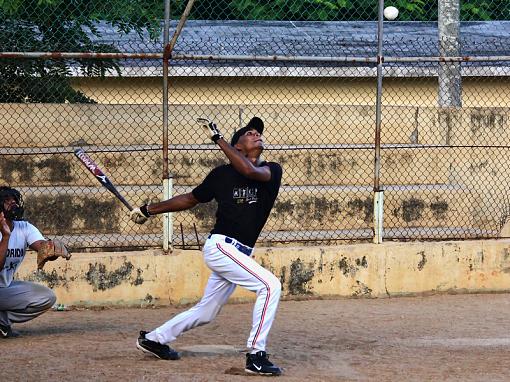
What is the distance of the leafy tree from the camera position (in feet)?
38.1

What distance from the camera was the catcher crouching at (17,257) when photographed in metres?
7.92

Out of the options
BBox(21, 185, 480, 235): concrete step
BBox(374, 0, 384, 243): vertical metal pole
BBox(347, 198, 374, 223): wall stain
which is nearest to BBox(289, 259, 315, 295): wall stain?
BBox(374, 0, 384, 243): vertical metal pole

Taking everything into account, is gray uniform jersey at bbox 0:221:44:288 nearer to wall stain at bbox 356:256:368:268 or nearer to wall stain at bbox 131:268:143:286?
wall stain at bbox 131:268:143:286

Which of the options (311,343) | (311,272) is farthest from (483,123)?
(311,343)

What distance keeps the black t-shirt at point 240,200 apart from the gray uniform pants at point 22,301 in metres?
1.79

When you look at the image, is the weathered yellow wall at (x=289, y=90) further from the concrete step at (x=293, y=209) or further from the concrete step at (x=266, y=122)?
the concrete step at (x=293, y=209)

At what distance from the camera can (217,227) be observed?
7477 mm

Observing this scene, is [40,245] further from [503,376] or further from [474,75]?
[474,75]

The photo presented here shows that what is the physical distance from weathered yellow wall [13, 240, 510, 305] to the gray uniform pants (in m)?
1.46

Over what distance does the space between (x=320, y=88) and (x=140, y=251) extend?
26.4ft

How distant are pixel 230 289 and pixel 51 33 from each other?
5365mm

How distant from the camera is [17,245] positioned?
8133mm

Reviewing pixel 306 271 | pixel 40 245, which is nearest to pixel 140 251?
pixel 306 271

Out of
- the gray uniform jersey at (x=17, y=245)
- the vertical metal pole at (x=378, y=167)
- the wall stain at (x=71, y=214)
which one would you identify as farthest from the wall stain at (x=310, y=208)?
the gray uniform jersey at (x=17, y=245)
